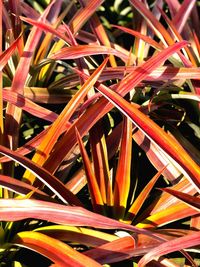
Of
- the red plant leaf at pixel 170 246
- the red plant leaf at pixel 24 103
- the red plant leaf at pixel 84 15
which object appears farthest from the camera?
the red plant leaf at pixel 84 15

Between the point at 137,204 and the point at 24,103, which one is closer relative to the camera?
the point at 137,204

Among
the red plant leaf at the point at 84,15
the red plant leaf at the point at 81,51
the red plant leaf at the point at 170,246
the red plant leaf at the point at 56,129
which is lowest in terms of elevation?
the red plant leaf at the point at 170,246

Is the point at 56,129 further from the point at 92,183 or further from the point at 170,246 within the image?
the point at 170,246

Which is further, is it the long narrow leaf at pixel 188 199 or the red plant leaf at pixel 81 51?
the red plant leaf at pixel 81 51

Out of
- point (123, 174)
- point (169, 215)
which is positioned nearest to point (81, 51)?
point (123, 174)

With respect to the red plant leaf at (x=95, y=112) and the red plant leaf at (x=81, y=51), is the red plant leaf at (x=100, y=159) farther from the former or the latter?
the red plant leaf at (x=81, y=51)

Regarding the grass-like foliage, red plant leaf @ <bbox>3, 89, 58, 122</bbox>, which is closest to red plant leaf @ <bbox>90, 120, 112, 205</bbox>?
the grass-like foliage

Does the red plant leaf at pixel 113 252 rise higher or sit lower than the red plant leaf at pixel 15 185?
lower

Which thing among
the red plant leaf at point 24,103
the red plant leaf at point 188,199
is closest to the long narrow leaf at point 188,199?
the red plant leaf at point 188,199

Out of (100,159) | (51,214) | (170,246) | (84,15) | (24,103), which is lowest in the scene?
(170,246)
